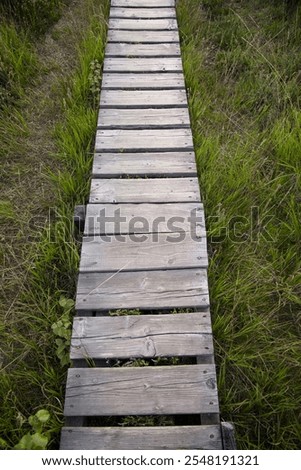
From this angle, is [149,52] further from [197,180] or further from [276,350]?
[276,350]

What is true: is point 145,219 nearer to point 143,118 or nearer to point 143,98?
point 143,118

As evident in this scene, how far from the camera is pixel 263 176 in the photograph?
297 cm

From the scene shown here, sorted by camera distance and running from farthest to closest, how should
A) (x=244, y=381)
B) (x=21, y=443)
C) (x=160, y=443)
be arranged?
(x=244, y=381) < (x=160, y=443) < (x=21, y=443)

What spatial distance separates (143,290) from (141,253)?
0.26 metres

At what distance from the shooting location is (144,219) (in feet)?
8.37

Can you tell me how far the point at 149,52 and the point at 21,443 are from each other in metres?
3.68

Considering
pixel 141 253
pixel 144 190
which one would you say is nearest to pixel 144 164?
pixel 144 190

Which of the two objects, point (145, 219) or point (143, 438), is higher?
point (145, 219)

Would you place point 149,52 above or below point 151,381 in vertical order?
above

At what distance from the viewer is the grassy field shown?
78.4 inches

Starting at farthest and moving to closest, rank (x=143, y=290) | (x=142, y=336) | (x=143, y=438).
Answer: (x=143, y=290) < (x=142, y=336) < (x=143, y=438)

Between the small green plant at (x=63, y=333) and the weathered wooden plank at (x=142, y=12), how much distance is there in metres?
3.66

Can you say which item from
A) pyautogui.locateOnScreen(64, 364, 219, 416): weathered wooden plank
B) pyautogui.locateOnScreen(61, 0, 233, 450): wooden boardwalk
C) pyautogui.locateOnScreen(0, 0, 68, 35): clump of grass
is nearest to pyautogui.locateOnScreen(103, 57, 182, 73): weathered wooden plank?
pyautogui.locateOnScreen(61, 0, 233, 450): wooden boardwalk
